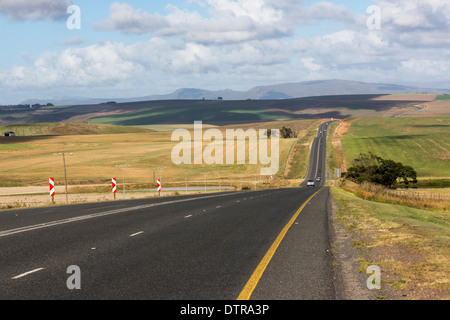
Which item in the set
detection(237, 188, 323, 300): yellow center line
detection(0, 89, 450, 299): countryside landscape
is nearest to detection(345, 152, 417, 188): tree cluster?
detection(0, 89, 450, 299): countryside landscape

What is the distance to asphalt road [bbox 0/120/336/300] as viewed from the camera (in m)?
8.05

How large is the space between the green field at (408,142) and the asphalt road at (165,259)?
333 feet

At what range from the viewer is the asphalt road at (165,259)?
8.05 m

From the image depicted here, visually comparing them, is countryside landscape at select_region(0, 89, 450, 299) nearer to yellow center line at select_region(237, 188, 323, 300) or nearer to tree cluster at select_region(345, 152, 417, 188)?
yellow center line at select_region(237, 188, 323, 300)

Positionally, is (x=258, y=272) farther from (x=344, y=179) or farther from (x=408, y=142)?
(x=408, y=142)

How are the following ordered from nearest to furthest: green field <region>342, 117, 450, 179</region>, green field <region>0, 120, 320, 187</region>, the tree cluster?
green field <region>0, 120, 320, 187</region> < the tree cluster < green field <region>342, 117, 450, 179</region>

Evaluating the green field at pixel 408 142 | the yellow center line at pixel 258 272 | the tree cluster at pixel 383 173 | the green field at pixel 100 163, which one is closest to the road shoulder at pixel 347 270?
the yellow center line at pixel 258 272

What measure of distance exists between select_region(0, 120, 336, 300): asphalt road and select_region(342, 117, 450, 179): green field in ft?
333

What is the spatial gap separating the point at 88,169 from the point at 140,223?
85.3 metres

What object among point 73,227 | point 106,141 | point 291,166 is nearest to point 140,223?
point 73,227

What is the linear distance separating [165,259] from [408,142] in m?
142

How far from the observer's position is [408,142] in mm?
141375

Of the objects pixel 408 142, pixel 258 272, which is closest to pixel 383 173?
pixel 408 142

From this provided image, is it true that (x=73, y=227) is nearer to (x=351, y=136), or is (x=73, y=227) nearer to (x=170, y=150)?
(x=170, y=150)
